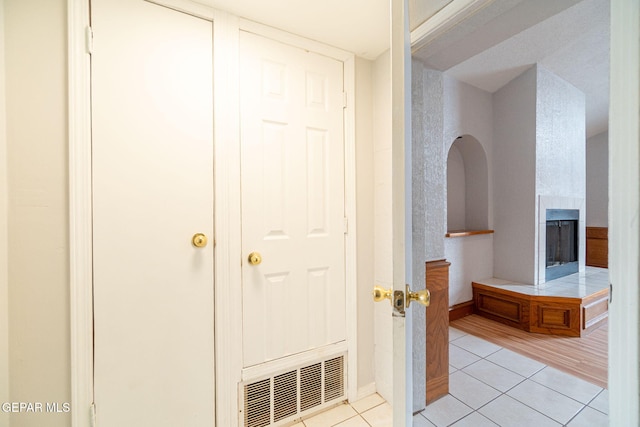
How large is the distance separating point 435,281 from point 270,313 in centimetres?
101

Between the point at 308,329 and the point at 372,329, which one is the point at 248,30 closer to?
the point at 308,329

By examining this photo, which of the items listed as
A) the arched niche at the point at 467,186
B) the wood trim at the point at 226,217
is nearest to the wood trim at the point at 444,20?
the wood trim at the point at 226,217

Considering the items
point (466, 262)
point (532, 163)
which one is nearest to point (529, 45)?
point (532, 163)

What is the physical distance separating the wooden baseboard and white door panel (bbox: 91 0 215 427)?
2.56 metres

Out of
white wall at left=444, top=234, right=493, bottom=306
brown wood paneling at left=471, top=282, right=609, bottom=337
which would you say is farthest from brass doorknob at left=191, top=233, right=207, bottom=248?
brown wood paneling at left=471, top=282, right=609, bottom=337

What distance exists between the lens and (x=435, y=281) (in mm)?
1570

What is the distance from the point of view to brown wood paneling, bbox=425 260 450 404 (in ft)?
5.13

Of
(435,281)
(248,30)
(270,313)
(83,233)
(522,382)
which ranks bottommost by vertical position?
(522,382)

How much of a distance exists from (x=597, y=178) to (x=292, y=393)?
6.25 meters

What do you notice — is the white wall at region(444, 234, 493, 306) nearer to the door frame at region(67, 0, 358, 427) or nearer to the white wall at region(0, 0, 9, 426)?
the door frame at region(67, 0, 358, 427)

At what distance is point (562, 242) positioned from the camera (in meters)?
3.35

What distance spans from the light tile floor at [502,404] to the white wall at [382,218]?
0.22 metres

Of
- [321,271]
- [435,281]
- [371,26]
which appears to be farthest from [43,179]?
[435,281]

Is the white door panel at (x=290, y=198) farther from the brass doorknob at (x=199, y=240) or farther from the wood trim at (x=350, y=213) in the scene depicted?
the brass doorknob at (x=199, y=240)
